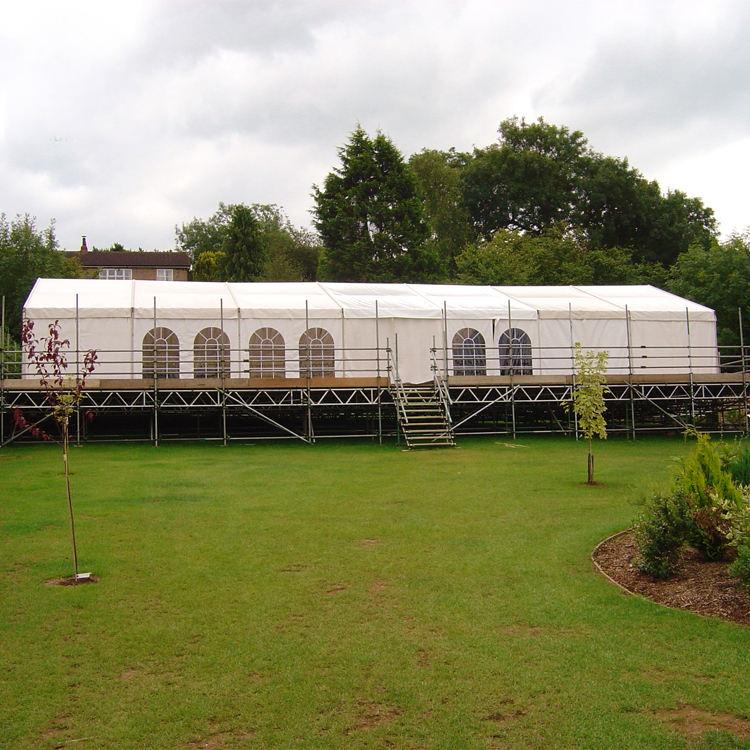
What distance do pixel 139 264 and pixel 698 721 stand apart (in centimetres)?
6825

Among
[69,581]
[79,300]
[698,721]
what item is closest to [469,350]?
[79,300]

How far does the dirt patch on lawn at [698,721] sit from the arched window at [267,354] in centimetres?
2048

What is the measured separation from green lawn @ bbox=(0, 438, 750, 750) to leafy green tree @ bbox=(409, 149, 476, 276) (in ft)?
157

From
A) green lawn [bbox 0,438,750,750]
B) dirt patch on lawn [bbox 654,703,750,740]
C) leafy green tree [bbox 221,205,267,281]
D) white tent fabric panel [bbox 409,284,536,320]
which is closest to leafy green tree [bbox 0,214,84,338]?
leafy green tree [bbox 221,205,267,281]

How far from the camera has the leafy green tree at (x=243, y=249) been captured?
5906 centimetres

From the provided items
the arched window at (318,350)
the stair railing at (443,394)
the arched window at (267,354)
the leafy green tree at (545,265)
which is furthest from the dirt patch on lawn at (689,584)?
the leafy green tree at (545,265)

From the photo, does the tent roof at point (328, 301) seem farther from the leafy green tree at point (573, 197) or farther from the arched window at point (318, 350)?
the leafy green tree at point (573, 197)

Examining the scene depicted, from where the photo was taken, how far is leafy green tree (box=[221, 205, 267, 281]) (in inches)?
2325

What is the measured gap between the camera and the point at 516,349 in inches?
1055

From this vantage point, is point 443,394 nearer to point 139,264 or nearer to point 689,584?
point 689,584

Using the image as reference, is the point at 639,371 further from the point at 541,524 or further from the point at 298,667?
the point at 298,667

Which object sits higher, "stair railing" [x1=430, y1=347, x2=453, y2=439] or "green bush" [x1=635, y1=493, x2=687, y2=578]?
"stair railing" [x1=430, y1=347, x2=453, y2=439]

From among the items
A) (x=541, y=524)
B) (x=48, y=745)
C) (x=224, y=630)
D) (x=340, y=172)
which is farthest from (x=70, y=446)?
(x=340, y=172)

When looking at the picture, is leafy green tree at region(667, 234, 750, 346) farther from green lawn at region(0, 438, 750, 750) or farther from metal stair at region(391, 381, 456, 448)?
green lawn at region(0, 438, 750, 750)
